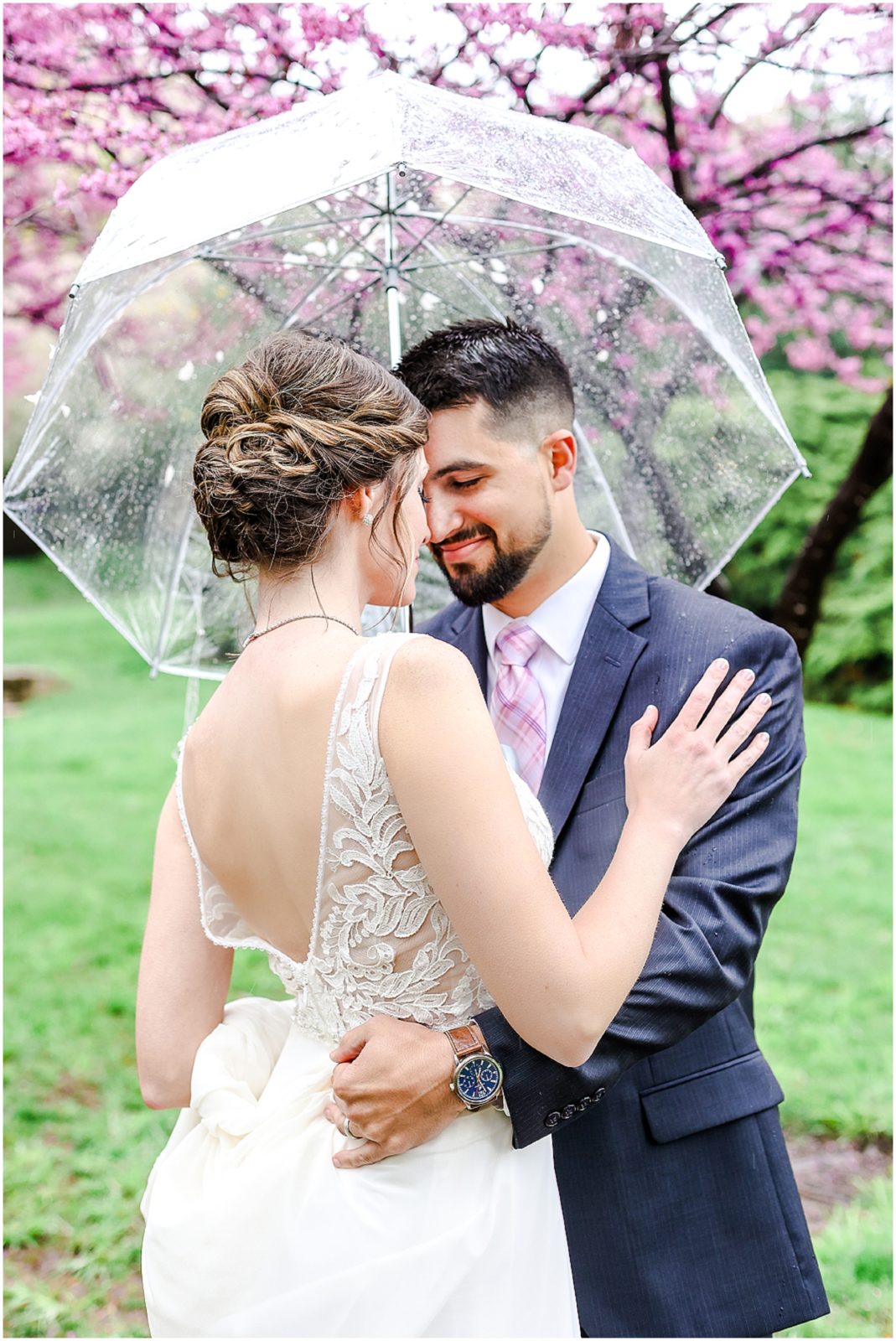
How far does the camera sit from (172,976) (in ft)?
7.07

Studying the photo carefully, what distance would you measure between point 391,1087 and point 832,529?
3.11 m

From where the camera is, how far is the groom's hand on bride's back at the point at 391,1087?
6.11 ft

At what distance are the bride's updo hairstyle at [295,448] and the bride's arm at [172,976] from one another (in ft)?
1.78

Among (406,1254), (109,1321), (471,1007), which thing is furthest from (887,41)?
(109,1321)

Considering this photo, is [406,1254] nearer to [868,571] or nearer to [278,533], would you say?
[278,533]

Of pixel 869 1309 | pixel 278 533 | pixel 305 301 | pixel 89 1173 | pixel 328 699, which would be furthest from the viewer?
pixel 89 1173

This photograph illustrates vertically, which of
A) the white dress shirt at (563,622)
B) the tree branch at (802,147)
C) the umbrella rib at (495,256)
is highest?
the tree branch at (802,147)

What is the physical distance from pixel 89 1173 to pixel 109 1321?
84cm

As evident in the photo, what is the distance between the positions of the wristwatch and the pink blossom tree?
2835 millimetres

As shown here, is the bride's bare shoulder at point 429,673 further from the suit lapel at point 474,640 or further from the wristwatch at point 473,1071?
the suit lapel at point 474,640

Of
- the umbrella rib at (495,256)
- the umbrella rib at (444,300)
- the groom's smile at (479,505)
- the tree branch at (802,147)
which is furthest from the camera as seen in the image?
the tree branch at (802,147)

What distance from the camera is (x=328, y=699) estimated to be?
1.72 m

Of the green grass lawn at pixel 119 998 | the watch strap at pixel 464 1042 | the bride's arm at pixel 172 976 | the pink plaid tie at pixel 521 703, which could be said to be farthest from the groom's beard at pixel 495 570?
the green grass lawn at pixel 119 998

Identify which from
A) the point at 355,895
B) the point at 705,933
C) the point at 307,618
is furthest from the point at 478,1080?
the point at 307,618
